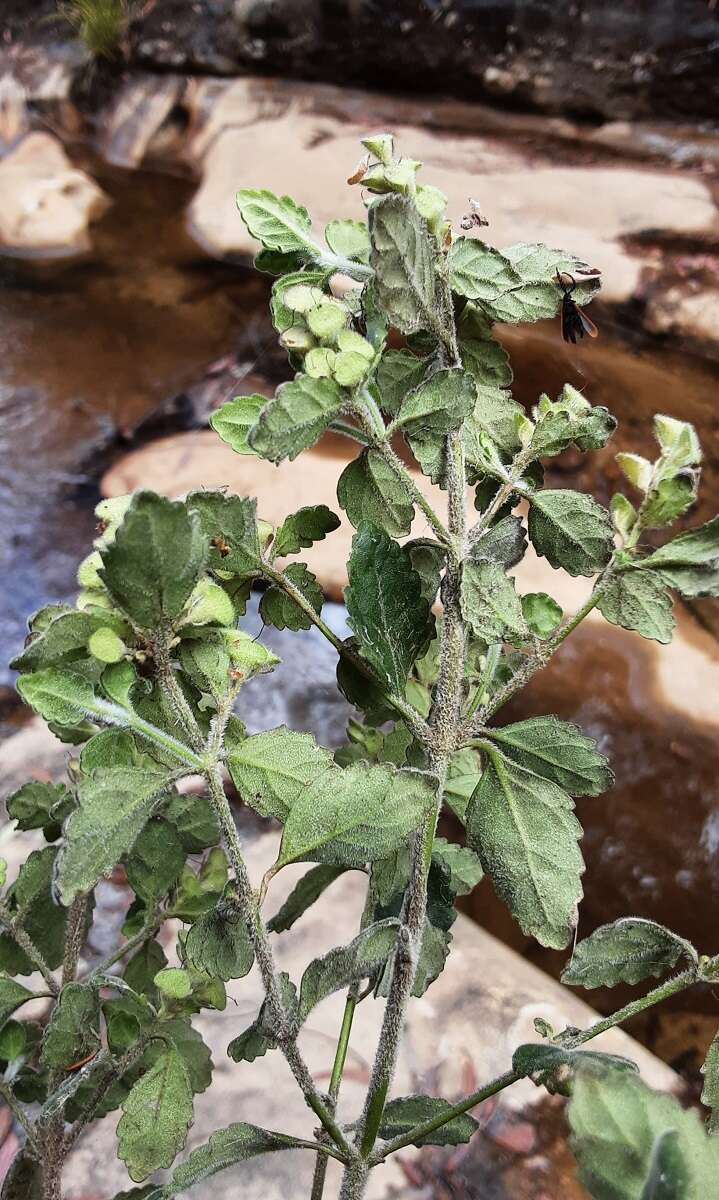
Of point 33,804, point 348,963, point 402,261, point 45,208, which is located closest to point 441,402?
point 402,261

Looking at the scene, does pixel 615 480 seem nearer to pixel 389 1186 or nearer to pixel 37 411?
pixel 389 1186

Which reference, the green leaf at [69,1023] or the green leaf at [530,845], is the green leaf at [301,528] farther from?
the green leaf at [69,1023]

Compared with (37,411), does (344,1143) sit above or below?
above

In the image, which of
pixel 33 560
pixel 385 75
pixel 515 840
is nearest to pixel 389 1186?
pixel 515 840

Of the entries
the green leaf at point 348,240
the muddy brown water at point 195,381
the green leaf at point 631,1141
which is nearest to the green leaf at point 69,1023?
the green leaf at point 631,1141

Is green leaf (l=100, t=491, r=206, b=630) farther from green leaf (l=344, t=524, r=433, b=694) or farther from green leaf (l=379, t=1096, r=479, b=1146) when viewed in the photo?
green leaf (l=379, t=1096, r=479, b=1146)

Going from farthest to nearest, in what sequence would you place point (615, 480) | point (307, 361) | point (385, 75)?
1. point (385, 75)
2. point (615, 480)
3. point (307, 361)
